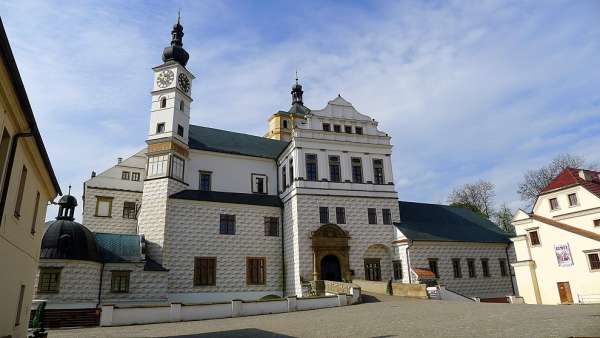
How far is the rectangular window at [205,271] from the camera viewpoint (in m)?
25.2

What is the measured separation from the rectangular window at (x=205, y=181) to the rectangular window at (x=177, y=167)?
1.65 metres

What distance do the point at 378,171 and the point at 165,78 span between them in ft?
54.2

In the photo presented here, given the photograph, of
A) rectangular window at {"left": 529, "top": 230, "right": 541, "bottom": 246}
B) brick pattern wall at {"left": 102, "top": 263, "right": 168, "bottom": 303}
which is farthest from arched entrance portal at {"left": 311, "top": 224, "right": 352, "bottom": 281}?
rectangular window at {"left": 529, "top": 230, "right": 541, "bottom": 246}

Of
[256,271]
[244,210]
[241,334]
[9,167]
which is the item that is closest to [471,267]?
[256,271]

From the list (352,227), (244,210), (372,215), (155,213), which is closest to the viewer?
(155,213)

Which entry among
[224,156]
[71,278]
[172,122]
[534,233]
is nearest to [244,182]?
[224,156]

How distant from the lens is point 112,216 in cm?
2844

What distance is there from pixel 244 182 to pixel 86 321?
14359 mm

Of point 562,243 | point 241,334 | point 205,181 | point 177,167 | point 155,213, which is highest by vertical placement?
point 177,167

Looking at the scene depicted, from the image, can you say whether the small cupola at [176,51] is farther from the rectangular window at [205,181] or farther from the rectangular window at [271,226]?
the rectangular window at [271,226]

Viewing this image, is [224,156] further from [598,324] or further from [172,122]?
[598,324]

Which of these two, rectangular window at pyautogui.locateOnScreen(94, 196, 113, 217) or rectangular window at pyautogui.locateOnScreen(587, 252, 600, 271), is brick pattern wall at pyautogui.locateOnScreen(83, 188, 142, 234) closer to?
rectangular window at pyautogui.locateOnScreen(94, 196, 113, 217)

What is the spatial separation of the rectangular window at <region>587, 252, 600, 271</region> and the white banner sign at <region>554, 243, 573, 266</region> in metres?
0.99

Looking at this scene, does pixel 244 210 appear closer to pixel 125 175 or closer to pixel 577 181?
pixel 125 175
